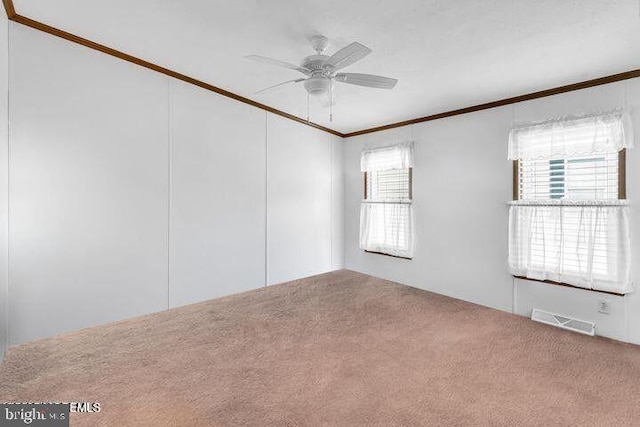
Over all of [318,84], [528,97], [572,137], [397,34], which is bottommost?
[572,137]

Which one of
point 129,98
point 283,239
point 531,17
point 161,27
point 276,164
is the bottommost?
point 283,239

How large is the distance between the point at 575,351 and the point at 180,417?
1.62m

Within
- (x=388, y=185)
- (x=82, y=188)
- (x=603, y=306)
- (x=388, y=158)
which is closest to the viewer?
(x=82, y=188)

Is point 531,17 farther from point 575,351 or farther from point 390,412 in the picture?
point 390,412

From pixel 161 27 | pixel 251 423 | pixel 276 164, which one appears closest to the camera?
pixel 251 423

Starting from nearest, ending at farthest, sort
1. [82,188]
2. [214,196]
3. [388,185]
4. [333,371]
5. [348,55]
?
1. [333,371]
2. [348,55]
3. [82,188]
4. [214,196]
5. [388,185]

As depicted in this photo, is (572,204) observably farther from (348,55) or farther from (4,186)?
(4,186)

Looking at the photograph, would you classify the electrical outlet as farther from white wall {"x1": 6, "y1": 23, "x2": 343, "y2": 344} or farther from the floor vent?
white wall {"x1": 6, "y1": 23, "x2": 343, "y2": 344}

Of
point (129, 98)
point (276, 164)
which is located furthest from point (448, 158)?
point (129, 98)

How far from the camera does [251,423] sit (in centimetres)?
89

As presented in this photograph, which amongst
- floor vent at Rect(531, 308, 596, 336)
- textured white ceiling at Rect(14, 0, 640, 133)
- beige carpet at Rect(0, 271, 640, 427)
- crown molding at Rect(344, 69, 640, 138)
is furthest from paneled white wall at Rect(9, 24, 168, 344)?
floor vent at Rect(531, 308, 596, 336)

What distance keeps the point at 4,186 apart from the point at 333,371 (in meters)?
2.47

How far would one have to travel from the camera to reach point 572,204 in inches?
104

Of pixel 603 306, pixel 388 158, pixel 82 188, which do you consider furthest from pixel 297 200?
pixel 603 306
